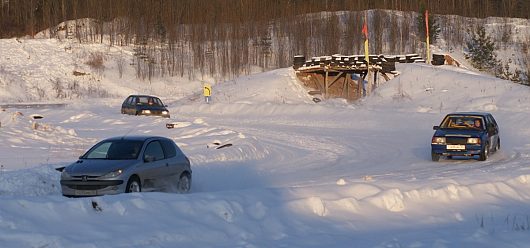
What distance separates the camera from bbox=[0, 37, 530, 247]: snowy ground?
36.4 feet

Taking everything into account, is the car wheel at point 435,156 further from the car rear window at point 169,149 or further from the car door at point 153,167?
the car door at point 153,167

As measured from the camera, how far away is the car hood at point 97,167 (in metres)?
15.1

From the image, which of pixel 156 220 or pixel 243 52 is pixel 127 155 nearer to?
pixel 156 220

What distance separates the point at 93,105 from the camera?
57531mm

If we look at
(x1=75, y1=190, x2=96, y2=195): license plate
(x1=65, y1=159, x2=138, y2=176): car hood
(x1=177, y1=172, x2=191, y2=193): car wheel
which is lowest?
(x1=177, y1=172, x2=191, y2=193): car wheel

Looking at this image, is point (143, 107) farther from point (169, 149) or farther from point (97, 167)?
point (97, 167)

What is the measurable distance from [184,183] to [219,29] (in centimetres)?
7399

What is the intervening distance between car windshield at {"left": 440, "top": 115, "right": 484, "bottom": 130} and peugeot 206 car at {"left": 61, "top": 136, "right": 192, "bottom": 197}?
11.5m

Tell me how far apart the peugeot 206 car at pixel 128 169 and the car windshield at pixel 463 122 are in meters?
11.5

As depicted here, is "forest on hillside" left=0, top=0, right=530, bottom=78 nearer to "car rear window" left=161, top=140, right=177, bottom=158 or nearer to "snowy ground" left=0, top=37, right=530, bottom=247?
"snowy ground" left=0, top=37, right=530, bottom=247

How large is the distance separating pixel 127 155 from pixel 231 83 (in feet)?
142

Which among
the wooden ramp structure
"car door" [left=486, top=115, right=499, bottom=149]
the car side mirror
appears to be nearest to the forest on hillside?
the wooden ramp structure

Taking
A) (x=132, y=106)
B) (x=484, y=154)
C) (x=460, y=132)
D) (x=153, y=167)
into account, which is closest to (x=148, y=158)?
(x=153, y=167)

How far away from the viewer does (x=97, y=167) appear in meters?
15.3
